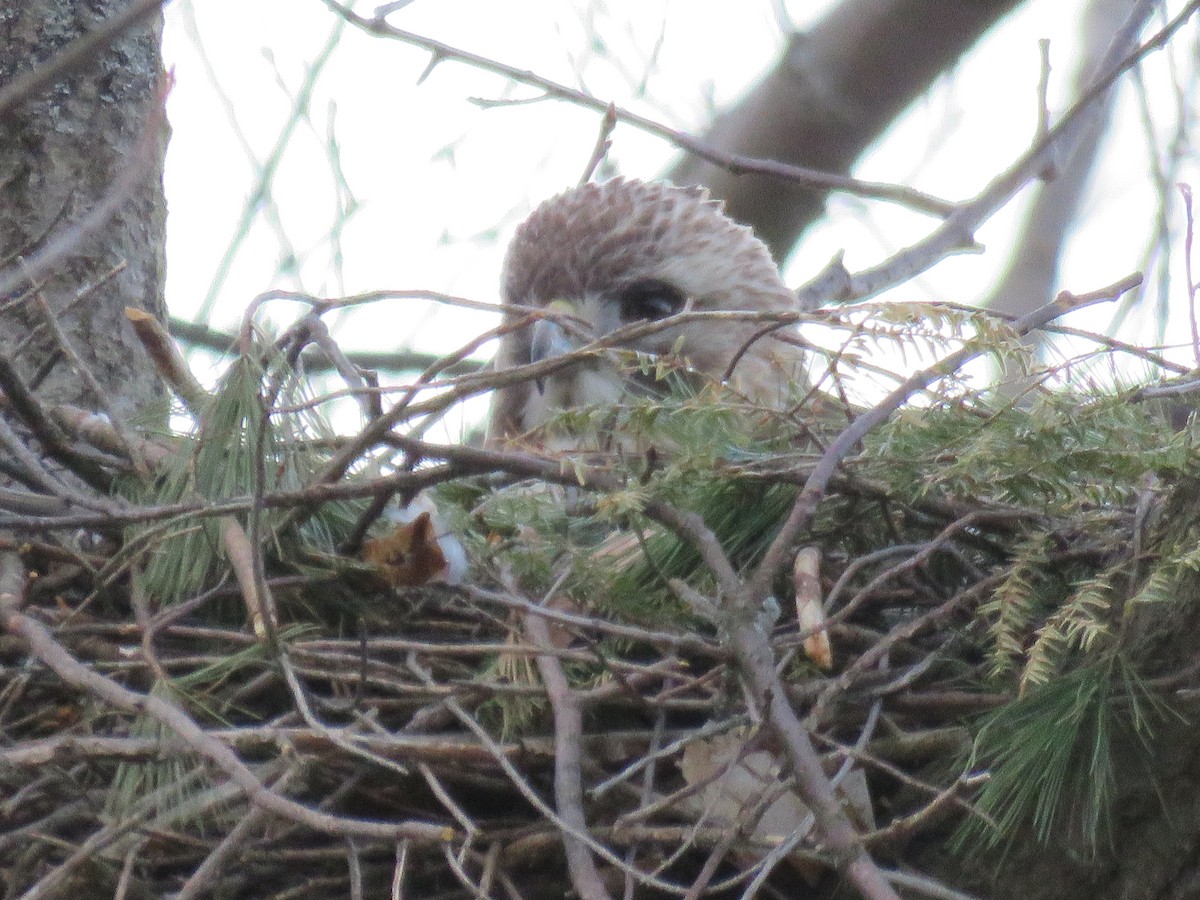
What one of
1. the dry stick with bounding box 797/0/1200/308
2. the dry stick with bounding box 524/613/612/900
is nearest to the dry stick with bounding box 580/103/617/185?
the dry stick with bounding box 797/0/1200/308

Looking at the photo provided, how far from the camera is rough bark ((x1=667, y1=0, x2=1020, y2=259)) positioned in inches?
165

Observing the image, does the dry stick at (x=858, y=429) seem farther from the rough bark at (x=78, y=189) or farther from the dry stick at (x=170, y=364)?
the rough bark at (x=78, y=189)

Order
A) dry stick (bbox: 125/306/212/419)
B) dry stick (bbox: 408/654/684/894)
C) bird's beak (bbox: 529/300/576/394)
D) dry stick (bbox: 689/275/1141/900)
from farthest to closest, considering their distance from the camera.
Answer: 1. bird's beak (bbox: 529/300/576/394)
2. dry stick (bbox: 125/306/212/419)
3. dry stick (bbox: 408/654/684/894)
4. dry stick (bbox: 689/275/1141/900)

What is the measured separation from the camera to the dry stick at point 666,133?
3033 mm

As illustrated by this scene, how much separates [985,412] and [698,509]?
424 mm

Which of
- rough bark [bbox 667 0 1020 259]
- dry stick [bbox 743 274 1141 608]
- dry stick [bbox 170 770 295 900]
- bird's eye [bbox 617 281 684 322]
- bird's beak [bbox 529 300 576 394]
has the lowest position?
dry stick [bbox 170 770 295 900]

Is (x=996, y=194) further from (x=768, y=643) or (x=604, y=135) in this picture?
(x=768, y=643)

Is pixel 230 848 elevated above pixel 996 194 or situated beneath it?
situated beneath

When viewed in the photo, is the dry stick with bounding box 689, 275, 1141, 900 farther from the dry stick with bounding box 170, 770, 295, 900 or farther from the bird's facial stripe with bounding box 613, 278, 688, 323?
the bird's facial stripe with bounding box 613, 278, 688, 323

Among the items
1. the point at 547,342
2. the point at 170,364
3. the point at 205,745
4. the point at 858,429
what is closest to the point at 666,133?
the point at 547,342

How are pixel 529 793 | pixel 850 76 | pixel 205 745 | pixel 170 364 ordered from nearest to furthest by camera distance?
pixel 205 745
pixel 529 793
pixel 170 364
pixel 850 76

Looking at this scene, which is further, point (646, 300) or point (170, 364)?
point (646, 300)

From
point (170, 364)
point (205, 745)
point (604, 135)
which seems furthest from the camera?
point (604, 135)

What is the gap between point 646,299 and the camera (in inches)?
146
